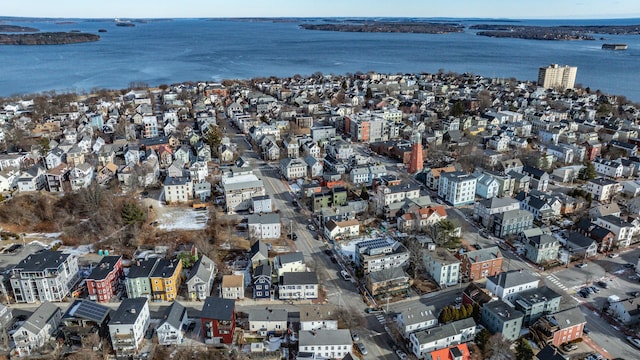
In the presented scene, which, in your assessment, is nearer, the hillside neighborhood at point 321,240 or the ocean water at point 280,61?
the hillside neighborhood at point 321,240

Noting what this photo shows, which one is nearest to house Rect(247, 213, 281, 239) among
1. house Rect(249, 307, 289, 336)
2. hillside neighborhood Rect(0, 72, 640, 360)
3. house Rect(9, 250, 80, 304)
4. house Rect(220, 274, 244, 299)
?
hillside neighborhood Rect(0, 72, 640, 360)

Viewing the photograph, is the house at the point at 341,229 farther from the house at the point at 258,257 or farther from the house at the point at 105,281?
the house at the point at 105,281

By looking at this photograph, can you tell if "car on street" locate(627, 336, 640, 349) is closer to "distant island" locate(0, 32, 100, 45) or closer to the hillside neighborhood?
the hillside neighborhood

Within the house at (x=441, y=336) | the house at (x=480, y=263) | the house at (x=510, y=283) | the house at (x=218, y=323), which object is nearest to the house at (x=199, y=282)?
the house at (x=218, y=323)

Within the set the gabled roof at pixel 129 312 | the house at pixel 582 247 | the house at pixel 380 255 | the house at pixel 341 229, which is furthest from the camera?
the house at pixel 341 229

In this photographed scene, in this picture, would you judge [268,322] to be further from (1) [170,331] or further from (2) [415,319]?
(2) [415,319]
